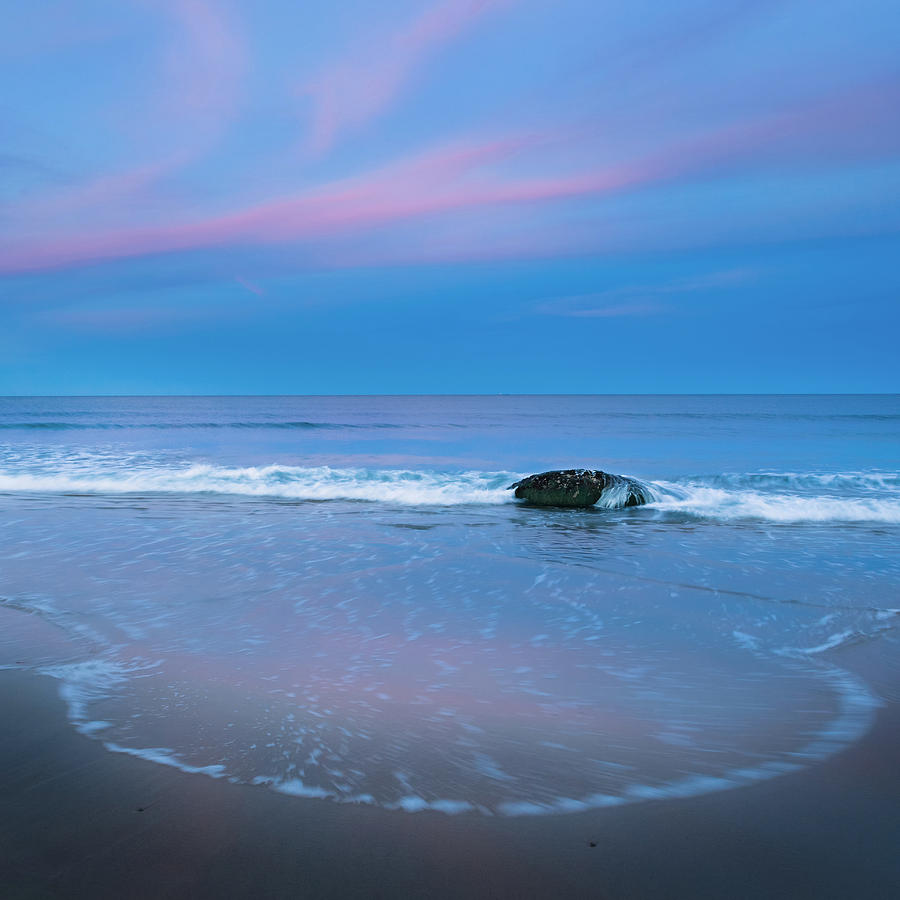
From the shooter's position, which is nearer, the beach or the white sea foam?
the beach

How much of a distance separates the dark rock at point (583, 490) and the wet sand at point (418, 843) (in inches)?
347

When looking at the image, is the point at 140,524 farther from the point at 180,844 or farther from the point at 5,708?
the point at 180,844

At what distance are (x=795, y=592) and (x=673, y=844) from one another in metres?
4.41

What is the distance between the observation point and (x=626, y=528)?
31.8 ft

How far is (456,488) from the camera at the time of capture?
14.2 metres

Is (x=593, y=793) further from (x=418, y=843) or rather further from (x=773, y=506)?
(x=773, y=506)

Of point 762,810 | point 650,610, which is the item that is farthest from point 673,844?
point 650,610

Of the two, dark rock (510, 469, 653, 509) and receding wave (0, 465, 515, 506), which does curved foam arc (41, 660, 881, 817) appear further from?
receding wave (0, 465, 515, 506)

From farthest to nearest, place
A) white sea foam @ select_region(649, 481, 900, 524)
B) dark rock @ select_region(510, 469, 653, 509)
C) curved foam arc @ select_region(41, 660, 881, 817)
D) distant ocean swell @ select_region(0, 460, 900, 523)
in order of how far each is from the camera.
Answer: dark rock @ select_region(510, 469, 653, 509), distant ocean swell @ select_region(0, 460, 900, 523), white sea foam @ select_region(649, 481, 900, 524), curved foam arc @ select_region(41, 660, 881, 817)

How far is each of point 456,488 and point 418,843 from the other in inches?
463

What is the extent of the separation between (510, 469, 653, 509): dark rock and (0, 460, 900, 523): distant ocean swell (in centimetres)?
34

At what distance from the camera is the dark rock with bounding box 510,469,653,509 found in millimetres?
11781

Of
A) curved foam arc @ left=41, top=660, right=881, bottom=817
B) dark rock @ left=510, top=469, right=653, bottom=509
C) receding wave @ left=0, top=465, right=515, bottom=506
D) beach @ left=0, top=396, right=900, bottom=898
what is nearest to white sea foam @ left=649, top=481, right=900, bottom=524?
dark rock @ left=510, top=469, right=653, bottom=509

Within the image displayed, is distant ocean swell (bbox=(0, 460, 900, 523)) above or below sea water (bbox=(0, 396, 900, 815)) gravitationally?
above
